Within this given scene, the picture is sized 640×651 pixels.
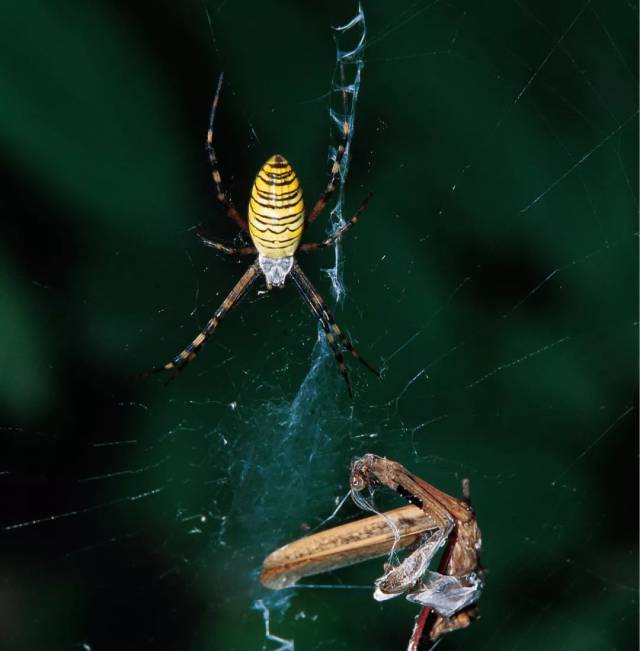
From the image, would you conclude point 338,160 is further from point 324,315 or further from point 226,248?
point 324,315

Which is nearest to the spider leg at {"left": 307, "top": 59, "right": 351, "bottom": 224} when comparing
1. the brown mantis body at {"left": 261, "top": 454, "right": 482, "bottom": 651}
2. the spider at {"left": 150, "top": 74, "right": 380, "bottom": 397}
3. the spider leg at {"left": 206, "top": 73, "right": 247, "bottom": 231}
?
the spider at {"left": 150, "top": 74, "right": 380, "bottom": 397}

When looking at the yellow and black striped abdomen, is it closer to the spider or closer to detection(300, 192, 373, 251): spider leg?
the spider

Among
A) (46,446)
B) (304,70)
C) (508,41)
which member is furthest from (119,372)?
(508,41)

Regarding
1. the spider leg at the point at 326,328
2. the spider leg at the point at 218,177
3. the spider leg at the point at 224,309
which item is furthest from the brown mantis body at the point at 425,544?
the spider leg at the point at 218,177

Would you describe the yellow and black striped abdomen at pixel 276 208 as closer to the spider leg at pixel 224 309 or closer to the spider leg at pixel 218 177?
the spider leg at pixel 218 177

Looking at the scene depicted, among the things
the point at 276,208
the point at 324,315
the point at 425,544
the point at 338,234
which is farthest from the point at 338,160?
the point at 425,544

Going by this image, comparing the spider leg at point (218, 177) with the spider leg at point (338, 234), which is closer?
the spider leg at point (218, 177)

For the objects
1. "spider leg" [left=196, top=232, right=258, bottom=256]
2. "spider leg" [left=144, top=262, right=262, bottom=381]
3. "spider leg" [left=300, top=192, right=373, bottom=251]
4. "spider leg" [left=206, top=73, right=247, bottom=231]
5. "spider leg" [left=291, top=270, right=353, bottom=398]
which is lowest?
"spider leg" [left=291, top=270, right=353, bottom=398]
